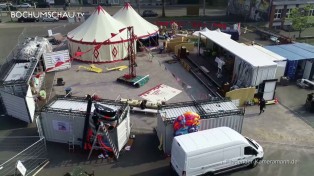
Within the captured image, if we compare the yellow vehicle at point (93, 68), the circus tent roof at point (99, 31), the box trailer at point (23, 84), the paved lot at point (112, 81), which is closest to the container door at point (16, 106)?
the box trailer at point (23, 84)

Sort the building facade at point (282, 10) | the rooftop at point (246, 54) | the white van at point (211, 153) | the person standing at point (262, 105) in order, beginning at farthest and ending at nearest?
the building facade at point (282, 10)
the rooftop at point (246, 54)
the person standing at point (262, 105)
the white van at point (211, 153)

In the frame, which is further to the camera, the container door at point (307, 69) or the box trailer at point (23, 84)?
the container door at point (307, 69)

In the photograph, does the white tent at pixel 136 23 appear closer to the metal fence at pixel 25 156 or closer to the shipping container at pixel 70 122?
the shipping container at pixel 70 122

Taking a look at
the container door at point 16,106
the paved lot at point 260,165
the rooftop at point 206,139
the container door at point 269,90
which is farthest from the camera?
the container door at point 269,90

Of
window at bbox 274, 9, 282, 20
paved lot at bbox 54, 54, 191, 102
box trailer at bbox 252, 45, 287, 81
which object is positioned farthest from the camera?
window at bbox 274, 9, 282, 20

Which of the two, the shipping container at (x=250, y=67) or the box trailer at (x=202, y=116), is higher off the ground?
the shipping container at (x=250, y=67)

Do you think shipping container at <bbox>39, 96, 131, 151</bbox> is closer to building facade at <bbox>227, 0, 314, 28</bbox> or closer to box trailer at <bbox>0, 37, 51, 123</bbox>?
box trailer at <bbox>0, 37, 51, 123</bbox>

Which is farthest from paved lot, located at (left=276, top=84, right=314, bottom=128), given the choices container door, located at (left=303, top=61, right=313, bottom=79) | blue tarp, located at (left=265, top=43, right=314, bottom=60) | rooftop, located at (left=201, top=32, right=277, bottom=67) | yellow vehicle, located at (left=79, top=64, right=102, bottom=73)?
yellow vehicle, located at (left=79, top=64, right=102, bottom=73)
